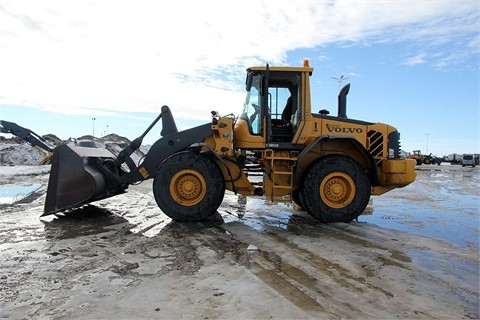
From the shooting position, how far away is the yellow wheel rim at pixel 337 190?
22.7 ft

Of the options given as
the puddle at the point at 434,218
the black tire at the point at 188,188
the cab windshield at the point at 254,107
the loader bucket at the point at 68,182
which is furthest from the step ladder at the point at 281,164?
the loader bucket at the point at 68,182

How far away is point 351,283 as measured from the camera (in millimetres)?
3893

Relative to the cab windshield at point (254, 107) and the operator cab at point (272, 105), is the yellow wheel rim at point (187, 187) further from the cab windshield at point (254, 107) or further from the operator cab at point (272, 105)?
the cab windshield at point (254, 107)

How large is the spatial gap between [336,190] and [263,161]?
1.43 meters

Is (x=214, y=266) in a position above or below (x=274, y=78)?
below

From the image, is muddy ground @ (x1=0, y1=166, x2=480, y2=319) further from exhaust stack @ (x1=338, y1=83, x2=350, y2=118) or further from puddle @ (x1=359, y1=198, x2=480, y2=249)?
exhaust stack @ (x1=338, y1=83, x2=350, y2=118)

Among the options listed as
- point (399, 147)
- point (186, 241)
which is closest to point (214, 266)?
point (186, 241)

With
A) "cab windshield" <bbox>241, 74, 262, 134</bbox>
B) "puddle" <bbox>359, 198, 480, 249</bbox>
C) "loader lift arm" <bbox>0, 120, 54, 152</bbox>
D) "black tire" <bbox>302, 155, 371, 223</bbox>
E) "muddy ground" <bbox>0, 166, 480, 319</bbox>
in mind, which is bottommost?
"muddy ground" <bbox>0, 166, 480, 319</bbox>

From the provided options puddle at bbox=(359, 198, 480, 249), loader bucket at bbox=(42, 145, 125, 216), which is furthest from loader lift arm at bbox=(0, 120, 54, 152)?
puddle at bbox=(359, 198, 480, 249)

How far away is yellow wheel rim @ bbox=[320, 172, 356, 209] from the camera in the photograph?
272 inches

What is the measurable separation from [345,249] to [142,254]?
8.70ft

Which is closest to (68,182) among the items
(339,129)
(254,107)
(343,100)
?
(254,107)

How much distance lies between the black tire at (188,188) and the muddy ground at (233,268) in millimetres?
271

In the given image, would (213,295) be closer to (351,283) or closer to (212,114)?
(351,283)
